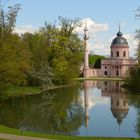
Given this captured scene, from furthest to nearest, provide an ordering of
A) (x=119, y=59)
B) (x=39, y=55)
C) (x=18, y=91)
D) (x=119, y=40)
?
(x=119, y=59) < (x=119, y=40) < (x=39, y=55) < (x=18, y=91)

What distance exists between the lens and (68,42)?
235 feet

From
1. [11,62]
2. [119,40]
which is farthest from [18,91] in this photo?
[119,40]

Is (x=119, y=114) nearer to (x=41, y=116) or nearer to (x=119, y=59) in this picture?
(x=41, y=116)

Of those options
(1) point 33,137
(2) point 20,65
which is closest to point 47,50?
(2) point 20,65

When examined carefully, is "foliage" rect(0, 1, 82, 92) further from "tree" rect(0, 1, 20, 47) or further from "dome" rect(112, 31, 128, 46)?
"dome" rect(112, 31, 128, 46)

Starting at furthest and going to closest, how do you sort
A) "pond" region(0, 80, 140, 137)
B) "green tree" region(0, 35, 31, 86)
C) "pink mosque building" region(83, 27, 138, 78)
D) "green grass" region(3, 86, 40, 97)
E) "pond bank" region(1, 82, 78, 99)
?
"pink mosque building" region(83, 27, 138, 78) → "green grass" region(3, 86, 40, 97) → "pond bank" region(1, 82, 78, 99) → "green tree" region(0, 35, 31, 86) → "pond" region(0, 80, 140, 137)

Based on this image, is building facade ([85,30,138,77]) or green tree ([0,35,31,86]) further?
building facade ([85,30,138,77])

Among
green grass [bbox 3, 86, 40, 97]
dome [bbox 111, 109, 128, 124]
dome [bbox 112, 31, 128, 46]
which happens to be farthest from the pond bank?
dome [bbox 112, 31, 128, 46]

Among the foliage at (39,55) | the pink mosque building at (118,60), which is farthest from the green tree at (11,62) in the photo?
the pink mosque building at (118,60)

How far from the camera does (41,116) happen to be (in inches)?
1257

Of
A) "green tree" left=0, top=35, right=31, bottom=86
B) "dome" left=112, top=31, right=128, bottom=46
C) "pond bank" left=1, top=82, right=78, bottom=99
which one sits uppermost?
"dome" left=112, top=31, right=128, bottom=46

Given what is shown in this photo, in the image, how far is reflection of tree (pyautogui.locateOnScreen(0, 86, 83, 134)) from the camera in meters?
26.6

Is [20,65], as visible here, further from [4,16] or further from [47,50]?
[47,50]

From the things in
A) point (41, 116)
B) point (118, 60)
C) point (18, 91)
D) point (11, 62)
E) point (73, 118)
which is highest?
point (118, 60)
